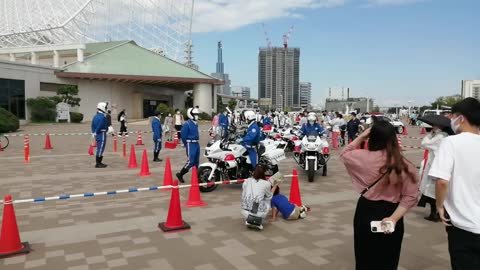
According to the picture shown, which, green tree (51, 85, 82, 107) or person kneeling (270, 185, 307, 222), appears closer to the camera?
person kneeling (270, 185, 307, 222)

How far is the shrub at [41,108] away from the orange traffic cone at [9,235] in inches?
1454

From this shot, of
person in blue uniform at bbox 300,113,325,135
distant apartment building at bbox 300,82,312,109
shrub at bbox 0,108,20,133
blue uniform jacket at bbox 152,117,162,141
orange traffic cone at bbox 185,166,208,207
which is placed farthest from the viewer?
distant apartment building at bbox 300,82,312,109

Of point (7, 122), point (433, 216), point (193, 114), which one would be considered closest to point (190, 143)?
point (193, 114)

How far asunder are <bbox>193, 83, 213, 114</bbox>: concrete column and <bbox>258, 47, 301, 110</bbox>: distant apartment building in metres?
72.2

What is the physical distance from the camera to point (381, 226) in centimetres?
285

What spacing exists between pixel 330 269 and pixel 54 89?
45.4 metres

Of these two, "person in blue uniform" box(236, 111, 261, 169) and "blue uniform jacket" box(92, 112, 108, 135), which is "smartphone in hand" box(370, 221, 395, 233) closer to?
"person in blue uniform" box(236, 111, 261, 169)

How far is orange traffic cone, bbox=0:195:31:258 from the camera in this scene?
16.5 feet

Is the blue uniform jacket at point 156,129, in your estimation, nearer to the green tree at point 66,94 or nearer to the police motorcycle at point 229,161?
the police motorcycle at point 229,161

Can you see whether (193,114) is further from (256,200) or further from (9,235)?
(9,235)

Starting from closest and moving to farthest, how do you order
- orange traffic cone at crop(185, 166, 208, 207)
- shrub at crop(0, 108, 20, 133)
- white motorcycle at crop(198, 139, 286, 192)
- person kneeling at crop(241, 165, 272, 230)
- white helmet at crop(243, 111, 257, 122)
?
person kneeling at crop(241, 165, 272, 230) → orange traffic cone at crop(185, 166, 208, 207) → white motorcycle at crop(198, 139, 286, 192) → white helmet at crop(243, 111, 257, 122) → shrub at crop(0, 108, 20, 133)

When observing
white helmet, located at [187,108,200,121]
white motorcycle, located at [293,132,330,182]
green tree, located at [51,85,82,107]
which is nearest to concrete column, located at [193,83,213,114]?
green tree, located at [51,85,82,107]

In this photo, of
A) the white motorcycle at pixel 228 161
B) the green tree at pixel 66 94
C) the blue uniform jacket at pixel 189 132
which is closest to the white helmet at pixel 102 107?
the blue uniform jacket at pixel 189 132

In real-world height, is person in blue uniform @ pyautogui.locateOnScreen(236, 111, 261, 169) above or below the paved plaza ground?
above
